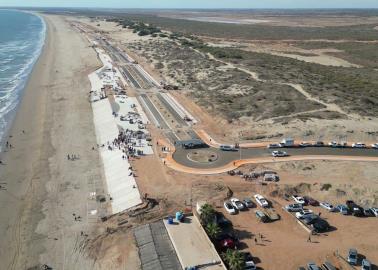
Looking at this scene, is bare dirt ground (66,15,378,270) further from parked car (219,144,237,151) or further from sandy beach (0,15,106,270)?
sandy beach (0,15,106,270)

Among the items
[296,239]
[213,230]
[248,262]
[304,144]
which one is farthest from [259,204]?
[304,144]

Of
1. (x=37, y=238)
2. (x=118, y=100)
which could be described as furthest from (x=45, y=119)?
(x=37, y=238)

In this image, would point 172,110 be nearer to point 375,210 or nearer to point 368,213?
point 368,213

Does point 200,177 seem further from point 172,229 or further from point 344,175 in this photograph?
point 344,175

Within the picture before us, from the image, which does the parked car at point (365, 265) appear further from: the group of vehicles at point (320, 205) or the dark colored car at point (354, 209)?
the dark colored car at point (354, 209)

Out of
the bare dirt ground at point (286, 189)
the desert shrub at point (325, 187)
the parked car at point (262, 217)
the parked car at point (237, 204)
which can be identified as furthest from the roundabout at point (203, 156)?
the desert shrub at point (325, 187)

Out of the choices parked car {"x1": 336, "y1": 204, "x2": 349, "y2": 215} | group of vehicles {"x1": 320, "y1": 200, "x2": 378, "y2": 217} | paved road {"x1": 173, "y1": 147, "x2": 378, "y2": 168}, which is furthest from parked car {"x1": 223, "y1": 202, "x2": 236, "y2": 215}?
parked car {"x1": 336, "y1": 204, "x2": 349, "y2": 215}
